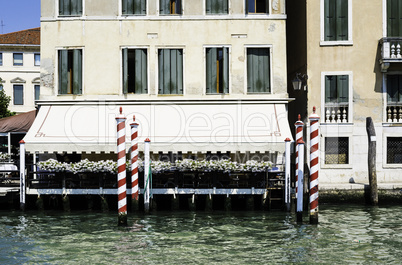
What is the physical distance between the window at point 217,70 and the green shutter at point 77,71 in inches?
155

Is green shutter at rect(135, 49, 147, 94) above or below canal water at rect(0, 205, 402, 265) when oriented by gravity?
above

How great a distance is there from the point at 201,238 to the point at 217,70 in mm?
7927

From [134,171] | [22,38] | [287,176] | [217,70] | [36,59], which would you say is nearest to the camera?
[134,171]

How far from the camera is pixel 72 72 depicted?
63.0 feet

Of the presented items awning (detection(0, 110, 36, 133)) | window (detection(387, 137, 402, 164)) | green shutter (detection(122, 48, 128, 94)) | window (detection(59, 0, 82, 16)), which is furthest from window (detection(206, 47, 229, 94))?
awning (detection(0, 110, 36, 133))

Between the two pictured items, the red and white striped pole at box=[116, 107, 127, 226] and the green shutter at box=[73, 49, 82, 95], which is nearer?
the red and white striped pole at box=[116, 107, 127, 226]

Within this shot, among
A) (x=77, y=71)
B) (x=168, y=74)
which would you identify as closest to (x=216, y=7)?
(x=168, y=74)

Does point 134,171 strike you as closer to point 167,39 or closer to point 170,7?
point 167,39

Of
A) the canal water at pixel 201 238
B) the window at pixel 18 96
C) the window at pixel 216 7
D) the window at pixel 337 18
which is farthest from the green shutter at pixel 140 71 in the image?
the window at pixel 18 96

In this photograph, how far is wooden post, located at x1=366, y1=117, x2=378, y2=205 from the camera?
683 inches

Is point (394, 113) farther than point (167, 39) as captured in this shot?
Yes

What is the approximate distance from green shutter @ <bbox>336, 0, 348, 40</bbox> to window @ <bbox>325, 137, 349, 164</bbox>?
129 inches

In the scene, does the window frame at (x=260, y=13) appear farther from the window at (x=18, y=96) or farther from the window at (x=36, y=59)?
the window at (x=18, y=96)

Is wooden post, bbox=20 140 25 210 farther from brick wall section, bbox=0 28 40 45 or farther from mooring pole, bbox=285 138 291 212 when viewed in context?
brick wall section, bbox=0 28 40 45
